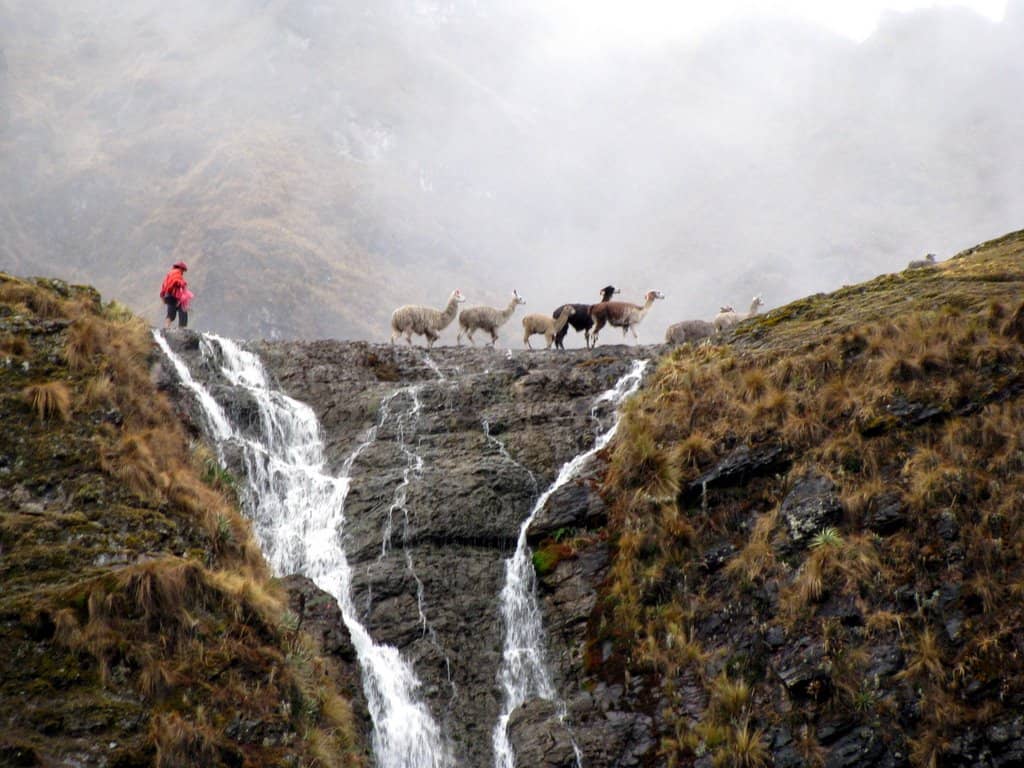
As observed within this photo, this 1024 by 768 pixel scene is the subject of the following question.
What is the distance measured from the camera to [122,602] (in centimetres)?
1266

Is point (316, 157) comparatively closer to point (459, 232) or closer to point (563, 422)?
point (459, 232)

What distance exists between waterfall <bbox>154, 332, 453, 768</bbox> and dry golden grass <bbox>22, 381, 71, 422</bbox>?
5.27 m

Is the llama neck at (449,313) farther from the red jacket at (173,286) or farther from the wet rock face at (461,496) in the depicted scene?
the red jacket at (173,286)

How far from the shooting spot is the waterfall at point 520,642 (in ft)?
54.3

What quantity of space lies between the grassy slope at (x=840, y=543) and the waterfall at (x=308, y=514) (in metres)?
3.53

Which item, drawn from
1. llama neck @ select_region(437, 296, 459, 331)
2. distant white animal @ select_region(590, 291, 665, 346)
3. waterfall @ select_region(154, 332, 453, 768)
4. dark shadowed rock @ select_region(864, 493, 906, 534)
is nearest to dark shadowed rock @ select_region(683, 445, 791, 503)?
dark shadowed rock @ select_region(864, 493, 906, 534)

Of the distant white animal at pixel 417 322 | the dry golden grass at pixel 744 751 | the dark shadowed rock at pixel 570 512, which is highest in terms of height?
the distant white animal at pixel 417 322

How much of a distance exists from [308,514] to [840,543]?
35.2ft

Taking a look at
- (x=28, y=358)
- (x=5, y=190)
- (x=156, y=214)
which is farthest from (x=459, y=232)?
(x=28, y=358)

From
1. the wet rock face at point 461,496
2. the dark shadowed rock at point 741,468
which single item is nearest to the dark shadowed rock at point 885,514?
the dark shadowed rock at point 741,468

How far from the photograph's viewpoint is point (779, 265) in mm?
96062

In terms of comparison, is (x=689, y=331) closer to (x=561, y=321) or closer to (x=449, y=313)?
(x=561, y=321)

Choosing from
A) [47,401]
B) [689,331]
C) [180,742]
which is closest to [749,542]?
[180,742]

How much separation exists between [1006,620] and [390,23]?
128 meters
